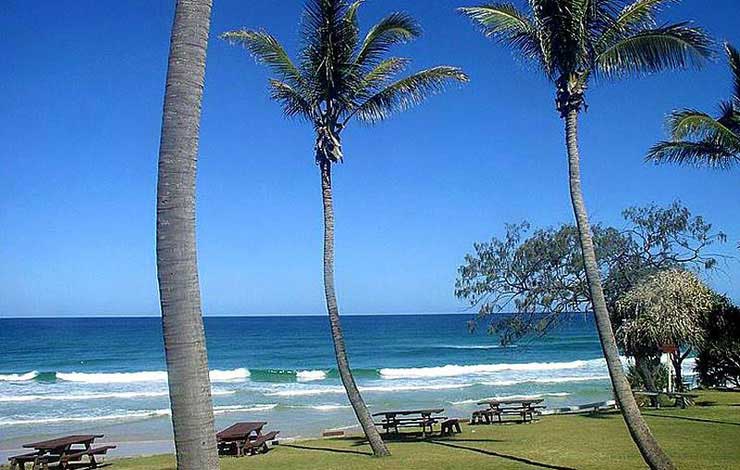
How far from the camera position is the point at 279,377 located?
5034cm

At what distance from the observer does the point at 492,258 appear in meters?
26.0

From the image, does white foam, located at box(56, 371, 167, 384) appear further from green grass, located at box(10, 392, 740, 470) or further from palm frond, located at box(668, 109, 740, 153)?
palm frond, located at box(668, 109, 740, 153)

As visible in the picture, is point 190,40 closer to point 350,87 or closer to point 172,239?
point 172,239

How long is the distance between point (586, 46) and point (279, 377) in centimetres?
4208

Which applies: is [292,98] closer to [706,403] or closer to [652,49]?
[652,49]

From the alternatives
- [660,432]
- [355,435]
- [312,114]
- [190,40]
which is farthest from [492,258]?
[190,40]

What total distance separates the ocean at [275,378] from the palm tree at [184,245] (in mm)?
16763

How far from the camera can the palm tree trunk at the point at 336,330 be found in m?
13.7

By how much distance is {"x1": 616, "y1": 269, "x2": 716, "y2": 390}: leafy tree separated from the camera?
66.9 feet

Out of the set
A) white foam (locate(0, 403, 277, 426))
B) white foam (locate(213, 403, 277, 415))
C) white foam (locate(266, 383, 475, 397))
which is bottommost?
white foam (locate(266, 383, 475, 397))

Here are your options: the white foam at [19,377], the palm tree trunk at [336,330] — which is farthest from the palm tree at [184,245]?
the white foam at [19,377]

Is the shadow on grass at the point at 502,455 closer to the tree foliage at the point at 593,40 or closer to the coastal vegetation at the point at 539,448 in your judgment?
the coastal vegetation at the point at 539,448

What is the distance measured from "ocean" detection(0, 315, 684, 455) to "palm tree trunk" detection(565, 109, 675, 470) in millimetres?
13366

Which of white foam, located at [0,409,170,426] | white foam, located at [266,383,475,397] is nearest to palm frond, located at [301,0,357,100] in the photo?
white foam, located at [0,409,170,426]
